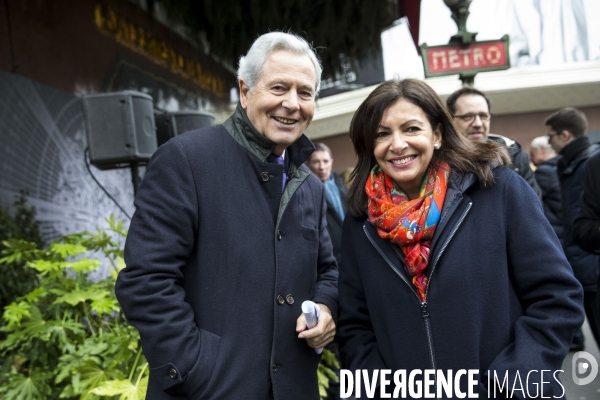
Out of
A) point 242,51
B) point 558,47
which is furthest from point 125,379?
point 558,47

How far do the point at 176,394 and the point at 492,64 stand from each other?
165 inches

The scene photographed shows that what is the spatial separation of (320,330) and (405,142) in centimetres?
71

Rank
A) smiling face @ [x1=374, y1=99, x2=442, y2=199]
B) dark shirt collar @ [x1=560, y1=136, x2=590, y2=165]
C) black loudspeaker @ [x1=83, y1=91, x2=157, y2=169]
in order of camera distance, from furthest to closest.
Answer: dark shirt collar @ [x1=560, y1=136, x2=590, y2=165] → black loudspeaker @ [x1=83, y1=91, x2=157, y2=169] → smiling face @ [x1=374, y1=99, x2=442, y2=199]

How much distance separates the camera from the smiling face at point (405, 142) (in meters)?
2.04

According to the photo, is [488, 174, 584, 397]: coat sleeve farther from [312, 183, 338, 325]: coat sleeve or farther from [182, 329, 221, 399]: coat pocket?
[182, 329, 221, 399]: coat pocket

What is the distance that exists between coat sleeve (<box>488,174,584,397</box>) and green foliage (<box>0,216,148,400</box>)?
1.73 m

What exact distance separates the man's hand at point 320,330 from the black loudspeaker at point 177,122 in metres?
3.22

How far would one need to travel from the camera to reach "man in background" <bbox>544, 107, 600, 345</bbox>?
4.66 metres

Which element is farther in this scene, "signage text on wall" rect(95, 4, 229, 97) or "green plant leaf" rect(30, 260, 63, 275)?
"signage text on wall" rect(95, 4, 229, 97)

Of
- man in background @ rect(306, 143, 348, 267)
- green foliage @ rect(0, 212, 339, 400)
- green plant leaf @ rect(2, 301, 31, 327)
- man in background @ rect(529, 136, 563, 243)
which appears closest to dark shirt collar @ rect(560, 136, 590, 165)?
man in background @ rect(529, 136, 563, 243)

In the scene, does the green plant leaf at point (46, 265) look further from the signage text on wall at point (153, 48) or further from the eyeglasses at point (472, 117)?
the signage text on wall at point (153, 48)

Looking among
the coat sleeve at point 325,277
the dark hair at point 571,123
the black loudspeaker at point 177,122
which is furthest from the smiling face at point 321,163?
the coat sleeve at point 325,277

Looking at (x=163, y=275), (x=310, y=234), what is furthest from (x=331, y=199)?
(x=163, y=275)

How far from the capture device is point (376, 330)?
6.79 feet
